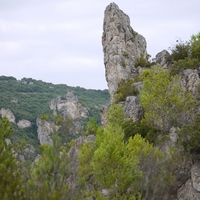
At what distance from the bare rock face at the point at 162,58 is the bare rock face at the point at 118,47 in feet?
12.8

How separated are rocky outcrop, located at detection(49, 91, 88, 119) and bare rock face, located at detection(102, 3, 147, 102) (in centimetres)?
5760

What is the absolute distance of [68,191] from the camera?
10.1 metres

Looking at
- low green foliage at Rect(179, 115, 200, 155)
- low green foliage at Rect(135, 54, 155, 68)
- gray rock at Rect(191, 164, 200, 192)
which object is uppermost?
low green foliage at Rect(135, 54, 155, 68)

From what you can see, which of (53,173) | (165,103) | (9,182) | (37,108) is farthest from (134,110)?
Answer: (37,108)

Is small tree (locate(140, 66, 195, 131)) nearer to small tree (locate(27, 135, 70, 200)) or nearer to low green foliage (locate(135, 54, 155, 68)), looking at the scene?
low green foliage (locate(135, 54, 155, 68))

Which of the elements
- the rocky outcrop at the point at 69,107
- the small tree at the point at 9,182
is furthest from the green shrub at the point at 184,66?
the rocky outcrop at the point at 69,107

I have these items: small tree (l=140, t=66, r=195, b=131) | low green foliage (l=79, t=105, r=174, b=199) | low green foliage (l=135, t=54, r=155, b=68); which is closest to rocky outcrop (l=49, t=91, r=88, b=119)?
low green foliage (l=135, t=54, r=155, b=68)

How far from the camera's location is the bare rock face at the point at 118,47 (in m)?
45.8

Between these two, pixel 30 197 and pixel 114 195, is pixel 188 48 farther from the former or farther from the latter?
pixel 30 197

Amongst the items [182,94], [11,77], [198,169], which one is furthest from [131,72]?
[11,77]

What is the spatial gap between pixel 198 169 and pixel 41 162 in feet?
49.2

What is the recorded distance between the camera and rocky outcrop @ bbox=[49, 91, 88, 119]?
107 m

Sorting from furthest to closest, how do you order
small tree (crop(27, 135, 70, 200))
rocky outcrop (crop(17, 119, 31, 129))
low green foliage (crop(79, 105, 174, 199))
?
rocky outcrop (crop(17, 119, 31, 129))
low green foliage (crop(79, 105, 174, 199))
small tree (crop(27, 135, 70, 200))

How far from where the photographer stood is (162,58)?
46531 mm
